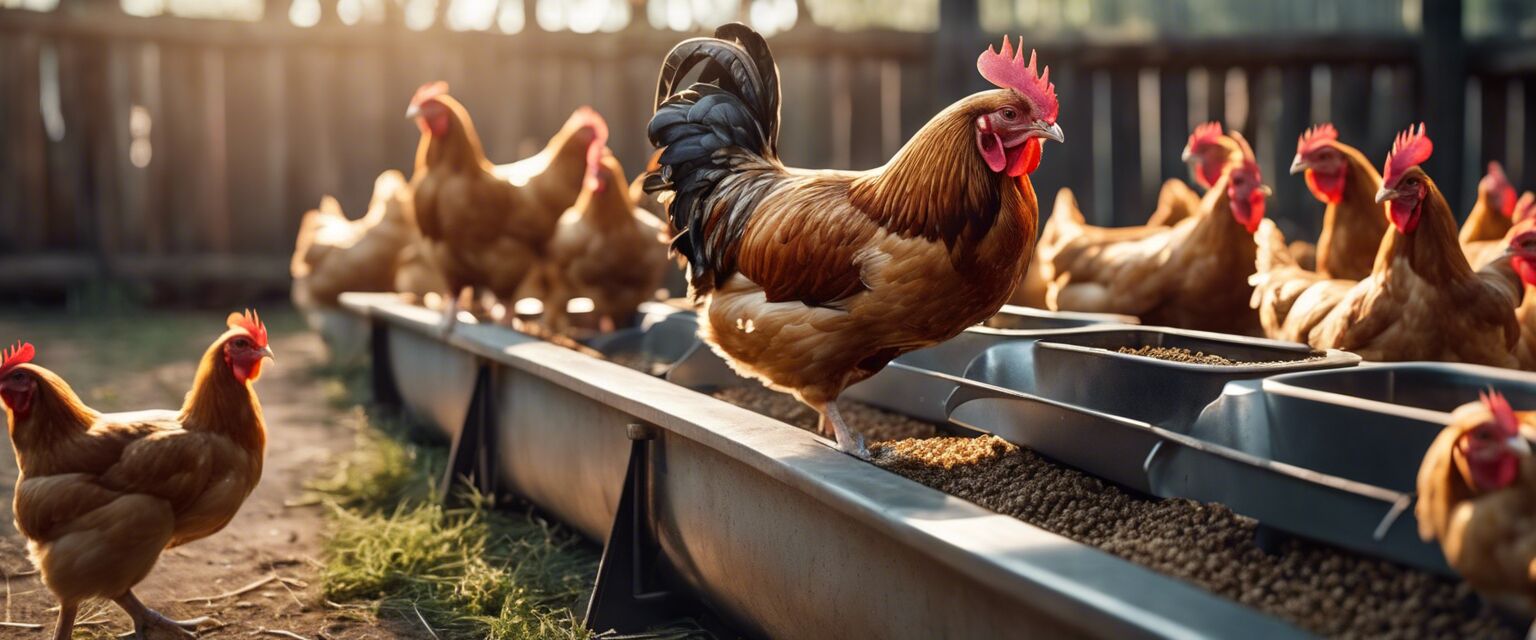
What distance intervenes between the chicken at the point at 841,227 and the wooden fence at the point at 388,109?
532cm

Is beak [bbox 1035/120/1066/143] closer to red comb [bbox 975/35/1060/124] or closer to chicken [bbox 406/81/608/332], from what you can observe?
red comb [bbox 975/35/1060/124]

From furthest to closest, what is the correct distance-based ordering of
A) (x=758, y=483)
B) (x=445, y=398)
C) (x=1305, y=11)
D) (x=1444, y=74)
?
(x=1305, y=11)
(x=1444, y=74)
(x=445, y=398)
(x=758, y=483)

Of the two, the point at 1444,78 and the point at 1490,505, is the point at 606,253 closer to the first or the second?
the point at 1490,505

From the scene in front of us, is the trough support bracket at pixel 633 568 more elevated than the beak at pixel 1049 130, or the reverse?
the beak at pixel 1049 130

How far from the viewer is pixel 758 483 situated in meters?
2.67

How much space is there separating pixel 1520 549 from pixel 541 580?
2.52m

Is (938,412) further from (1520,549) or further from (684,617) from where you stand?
(1520,549)

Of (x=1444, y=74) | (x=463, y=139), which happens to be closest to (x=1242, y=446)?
(x=463, y=139)

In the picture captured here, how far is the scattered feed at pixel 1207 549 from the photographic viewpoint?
1804 mm

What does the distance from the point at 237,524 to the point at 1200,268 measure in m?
3.46

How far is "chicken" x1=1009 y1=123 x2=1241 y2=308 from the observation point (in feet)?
17.5

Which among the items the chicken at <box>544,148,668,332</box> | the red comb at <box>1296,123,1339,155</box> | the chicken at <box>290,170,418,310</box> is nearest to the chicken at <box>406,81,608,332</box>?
the chicken at <box>544,148,668,332</box>

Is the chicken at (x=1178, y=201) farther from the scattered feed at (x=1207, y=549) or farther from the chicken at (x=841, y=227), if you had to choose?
the scattered feed at (x=1207, y=549)

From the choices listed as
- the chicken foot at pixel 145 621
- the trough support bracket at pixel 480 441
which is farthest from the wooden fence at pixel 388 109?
the chicken foot at pixel 145 621
